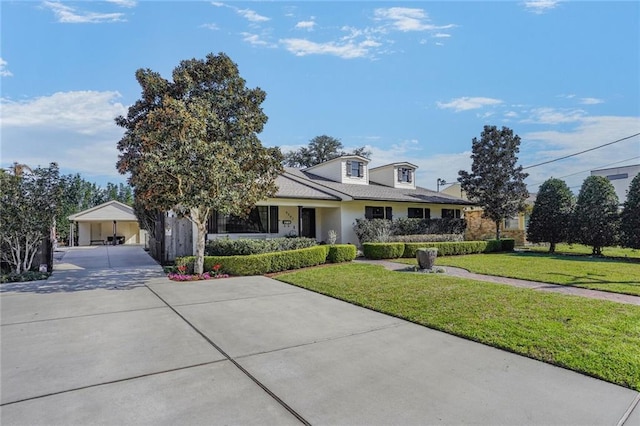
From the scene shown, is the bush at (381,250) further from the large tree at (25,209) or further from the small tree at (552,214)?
the large tree at (25,209)

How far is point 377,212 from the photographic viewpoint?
1988cm

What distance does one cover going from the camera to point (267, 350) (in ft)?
14.2

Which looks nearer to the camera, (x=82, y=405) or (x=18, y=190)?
(x=82, y=405)

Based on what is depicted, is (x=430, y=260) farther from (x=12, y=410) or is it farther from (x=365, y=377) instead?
(x=12, y=410)

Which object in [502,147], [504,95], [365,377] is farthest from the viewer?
[502,147]

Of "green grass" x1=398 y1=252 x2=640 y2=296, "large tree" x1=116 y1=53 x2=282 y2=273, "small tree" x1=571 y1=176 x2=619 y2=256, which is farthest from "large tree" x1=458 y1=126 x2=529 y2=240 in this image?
"large tree" x1=116 y1=53 x2=282 y2=273

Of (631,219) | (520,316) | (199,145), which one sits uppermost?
(199,145)

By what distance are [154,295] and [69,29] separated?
739 centimetres

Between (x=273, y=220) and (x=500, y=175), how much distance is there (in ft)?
43.7

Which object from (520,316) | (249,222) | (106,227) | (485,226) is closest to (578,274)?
(520,316)

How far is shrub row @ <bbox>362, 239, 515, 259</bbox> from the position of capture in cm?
1488

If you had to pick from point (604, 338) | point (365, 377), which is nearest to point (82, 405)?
point (365, 377)

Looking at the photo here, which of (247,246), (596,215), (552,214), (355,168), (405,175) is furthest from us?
(405,175)

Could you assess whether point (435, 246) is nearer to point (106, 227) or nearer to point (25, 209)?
point (25, 209)
